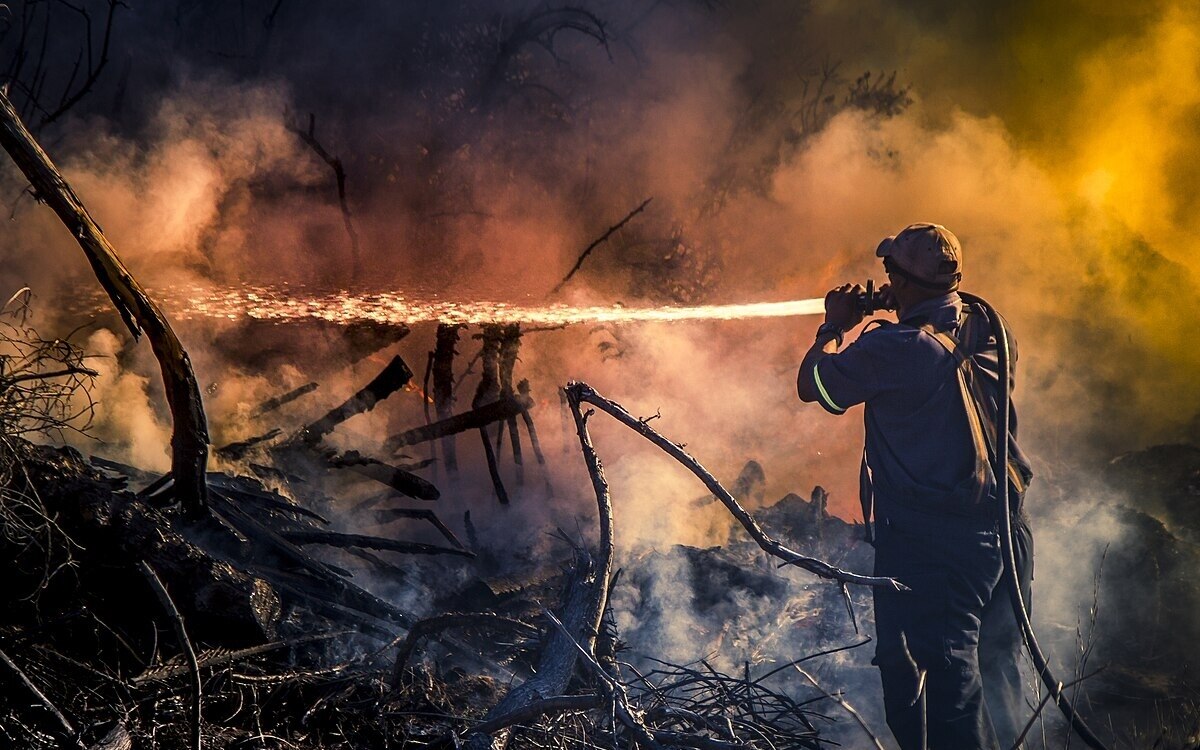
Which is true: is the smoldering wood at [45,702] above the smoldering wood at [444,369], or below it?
below

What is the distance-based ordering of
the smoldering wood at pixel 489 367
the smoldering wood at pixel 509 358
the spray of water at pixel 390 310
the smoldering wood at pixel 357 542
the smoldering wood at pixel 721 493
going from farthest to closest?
1. the smoldering wood at pixel 489 367
2. the smoldering wood at pixel 509 358
3. the spray of water at pixel 390 310
4. the smoldering wood at pixel 357 542
5. the smoldering wood at pixel 721 493

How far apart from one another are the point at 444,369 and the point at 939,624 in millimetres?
4561

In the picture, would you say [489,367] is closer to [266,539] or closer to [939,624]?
[266,539]

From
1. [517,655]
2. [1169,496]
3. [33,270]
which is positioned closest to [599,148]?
[33,270]

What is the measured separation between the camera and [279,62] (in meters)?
7.12

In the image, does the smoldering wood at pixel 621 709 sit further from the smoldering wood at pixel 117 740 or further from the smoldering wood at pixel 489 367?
Result: the smoldering wood at pixel 489 367

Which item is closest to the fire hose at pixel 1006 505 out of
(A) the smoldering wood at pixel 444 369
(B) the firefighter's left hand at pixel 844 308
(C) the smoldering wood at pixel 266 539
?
(B) the firefighter's left hand at pixel 844 308

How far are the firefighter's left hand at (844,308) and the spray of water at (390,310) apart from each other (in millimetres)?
1562

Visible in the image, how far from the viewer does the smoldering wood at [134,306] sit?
2943 mm

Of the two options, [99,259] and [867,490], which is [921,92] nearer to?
[867,490]

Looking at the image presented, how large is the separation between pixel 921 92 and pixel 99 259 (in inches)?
308

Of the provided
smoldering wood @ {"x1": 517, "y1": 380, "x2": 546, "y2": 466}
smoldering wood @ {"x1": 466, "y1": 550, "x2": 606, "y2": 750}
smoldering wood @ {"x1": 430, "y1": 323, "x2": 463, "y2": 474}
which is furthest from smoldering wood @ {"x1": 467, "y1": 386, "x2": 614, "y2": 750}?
smoldering wood @ {"x1": 430, "y1": 323, "x2": 463, "y2": 474}

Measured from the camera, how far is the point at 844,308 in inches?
169

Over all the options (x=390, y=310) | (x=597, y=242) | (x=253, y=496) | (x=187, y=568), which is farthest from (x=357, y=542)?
(x=597, y=242)
